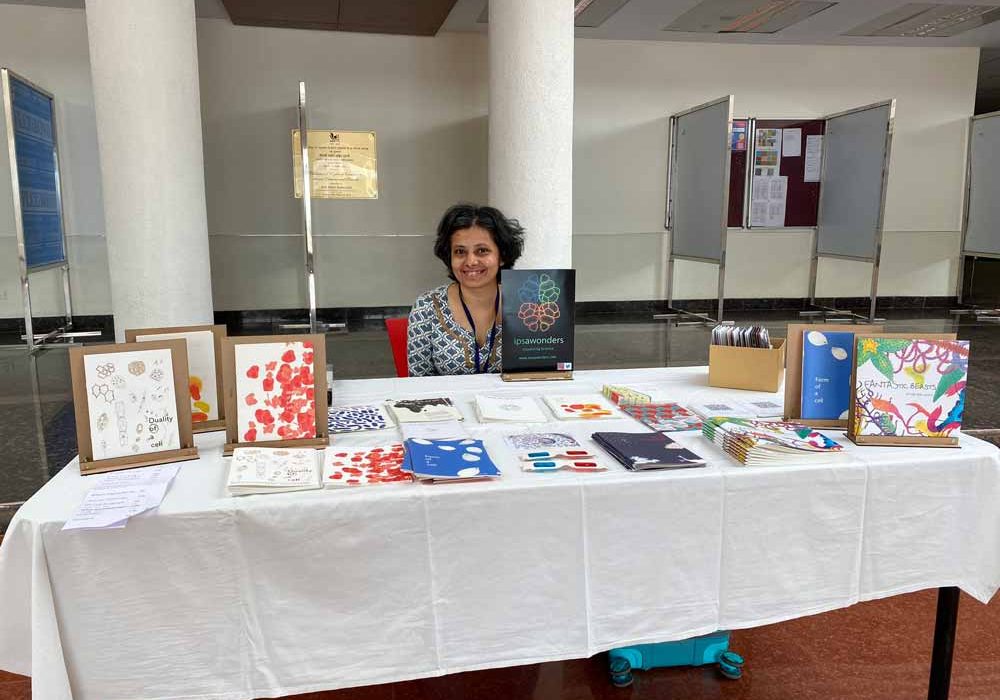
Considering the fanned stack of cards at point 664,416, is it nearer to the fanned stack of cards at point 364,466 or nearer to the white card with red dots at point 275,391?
the fanned stack of cards at point 364,466

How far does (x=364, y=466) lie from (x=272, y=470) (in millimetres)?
185

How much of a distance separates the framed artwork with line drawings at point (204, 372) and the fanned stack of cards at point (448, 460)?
50 cm

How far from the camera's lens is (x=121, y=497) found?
1347 millimetres

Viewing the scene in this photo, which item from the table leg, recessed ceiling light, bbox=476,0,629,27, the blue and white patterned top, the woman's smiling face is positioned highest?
recessed ceiling light, bbox=476,0,629,27

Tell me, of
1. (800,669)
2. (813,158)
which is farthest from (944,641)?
(813,158)

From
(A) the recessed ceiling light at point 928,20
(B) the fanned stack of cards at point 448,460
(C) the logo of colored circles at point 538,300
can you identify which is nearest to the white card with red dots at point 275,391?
(B) the fanned stack of cards at point 448,460

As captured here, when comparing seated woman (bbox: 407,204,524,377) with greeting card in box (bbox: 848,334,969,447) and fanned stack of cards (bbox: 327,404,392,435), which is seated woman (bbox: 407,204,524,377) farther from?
greeting card in box (bbox: 848,334,969,447)

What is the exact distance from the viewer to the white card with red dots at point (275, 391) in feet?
5.20

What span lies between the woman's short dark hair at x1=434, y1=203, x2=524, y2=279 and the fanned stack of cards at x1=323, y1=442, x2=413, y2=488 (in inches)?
46.4

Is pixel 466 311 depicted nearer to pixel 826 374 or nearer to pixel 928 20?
pixel 826 374

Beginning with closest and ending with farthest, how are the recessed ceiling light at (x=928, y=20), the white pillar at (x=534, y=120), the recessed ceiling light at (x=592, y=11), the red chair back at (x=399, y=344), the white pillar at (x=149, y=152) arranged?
the red chair back at (x=399, y=344), the white pillar at (x=149, y=152), the white pillar at (x=534, y=120), the recessed ceiling light at (x=592, y=11), the recessed ceiling light at (x=928, y=20)

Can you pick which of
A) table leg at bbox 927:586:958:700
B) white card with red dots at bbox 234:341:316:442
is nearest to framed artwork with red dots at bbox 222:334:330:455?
white card with red dots at bbox 234:341:316:442

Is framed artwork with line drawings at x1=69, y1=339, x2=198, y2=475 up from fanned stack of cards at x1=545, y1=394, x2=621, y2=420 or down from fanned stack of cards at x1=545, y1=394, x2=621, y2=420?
up

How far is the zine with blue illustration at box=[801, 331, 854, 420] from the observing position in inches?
68.9
